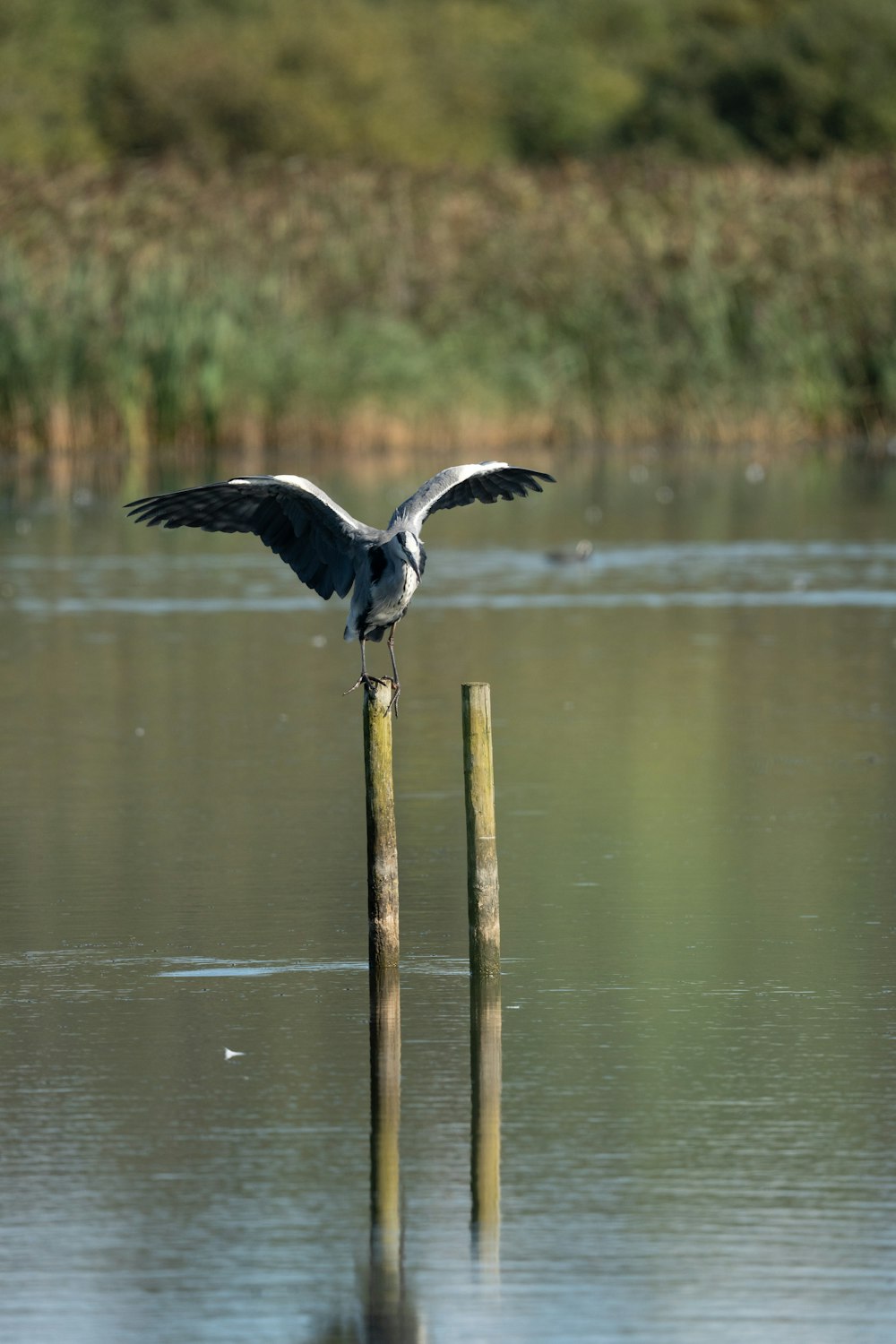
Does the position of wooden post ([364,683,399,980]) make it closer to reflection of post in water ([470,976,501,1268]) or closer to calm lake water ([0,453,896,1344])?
calm lake water ([0,453,896,1344])

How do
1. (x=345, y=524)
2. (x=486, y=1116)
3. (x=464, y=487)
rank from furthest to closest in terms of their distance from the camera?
(x=464, y=487)
(x=345, y=524)
(x=486, y=1116)

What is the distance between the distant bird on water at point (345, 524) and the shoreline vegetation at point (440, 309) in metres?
18.7

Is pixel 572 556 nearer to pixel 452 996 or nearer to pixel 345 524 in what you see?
pixel 345 524

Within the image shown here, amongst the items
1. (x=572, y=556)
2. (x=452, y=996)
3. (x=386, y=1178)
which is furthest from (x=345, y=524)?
(x=572, y=556)

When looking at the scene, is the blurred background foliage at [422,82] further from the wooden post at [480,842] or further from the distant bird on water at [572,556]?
the wooden post at [480,842]

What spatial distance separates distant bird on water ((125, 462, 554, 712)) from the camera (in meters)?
7.86

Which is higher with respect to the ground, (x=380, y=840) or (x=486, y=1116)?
(x=380, y=840)

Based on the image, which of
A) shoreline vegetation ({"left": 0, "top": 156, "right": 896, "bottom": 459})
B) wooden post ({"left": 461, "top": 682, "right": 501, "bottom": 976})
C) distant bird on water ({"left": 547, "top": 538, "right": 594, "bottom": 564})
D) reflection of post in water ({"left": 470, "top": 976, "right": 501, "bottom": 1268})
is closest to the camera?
reflection of post in water ({"left": 470, "top": 976, "right": 501, "bottom": 1268})

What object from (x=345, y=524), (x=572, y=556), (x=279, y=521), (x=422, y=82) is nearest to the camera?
(x=345, y=524)

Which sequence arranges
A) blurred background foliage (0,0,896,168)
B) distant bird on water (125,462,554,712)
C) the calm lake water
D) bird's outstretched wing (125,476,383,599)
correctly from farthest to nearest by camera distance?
blurred background foliage (0,0,896,168) → bird's outstretched wing (125,476,383,599) → distant bird on water (125,462,554,712) → the calm lake water

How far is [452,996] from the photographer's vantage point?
752 centimetres

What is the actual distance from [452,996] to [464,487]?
1768mm

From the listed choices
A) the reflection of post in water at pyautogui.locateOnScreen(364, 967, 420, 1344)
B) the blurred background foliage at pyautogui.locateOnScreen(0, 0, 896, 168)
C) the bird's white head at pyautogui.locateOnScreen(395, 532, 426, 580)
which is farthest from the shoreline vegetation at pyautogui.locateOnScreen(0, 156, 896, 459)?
the blurred background foliage at pyautogui.locateOnScreen(0, 0, 896, 168)

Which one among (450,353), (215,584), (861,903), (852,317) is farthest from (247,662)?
(852,317)
